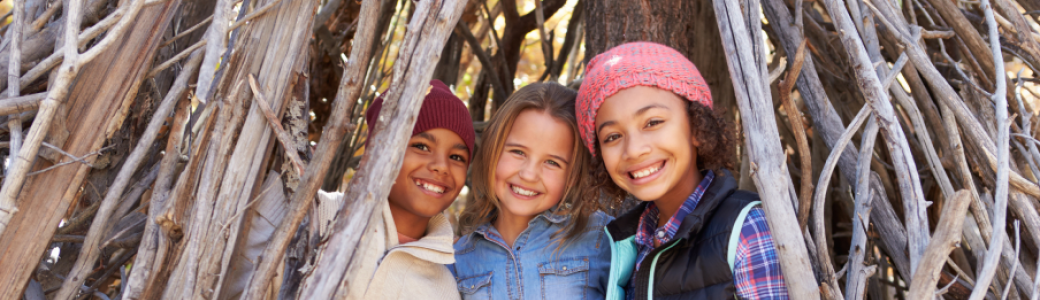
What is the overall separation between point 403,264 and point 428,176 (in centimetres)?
25

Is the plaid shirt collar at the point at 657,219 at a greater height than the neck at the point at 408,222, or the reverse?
the neck at the point at 408,222

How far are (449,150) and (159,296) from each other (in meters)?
0.75

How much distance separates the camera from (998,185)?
1189 mm

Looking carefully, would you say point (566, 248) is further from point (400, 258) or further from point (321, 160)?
point (321, 160)

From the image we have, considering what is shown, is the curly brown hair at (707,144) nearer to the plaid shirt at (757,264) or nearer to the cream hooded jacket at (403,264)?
the plaid shirt at (757,264)

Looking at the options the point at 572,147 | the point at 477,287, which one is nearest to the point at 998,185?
the point at 572,147

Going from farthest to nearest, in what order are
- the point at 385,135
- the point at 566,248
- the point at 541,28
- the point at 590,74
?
the point at 541,28, the point at 566,248, the point at 590,74, the point at 385,135

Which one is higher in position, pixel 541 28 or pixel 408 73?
pixel 541 28

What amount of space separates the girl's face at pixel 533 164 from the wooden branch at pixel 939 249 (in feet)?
2.72

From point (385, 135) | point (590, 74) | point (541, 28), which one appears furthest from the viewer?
point (541, 28)

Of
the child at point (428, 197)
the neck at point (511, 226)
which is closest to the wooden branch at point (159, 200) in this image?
the child at point (428, 197)

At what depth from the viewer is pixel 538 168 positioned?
1623mm

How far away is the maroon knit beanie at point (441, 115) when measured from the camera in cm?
161

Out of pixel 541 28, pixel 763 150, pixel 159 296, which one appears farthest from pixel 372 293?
pixel 541 28
